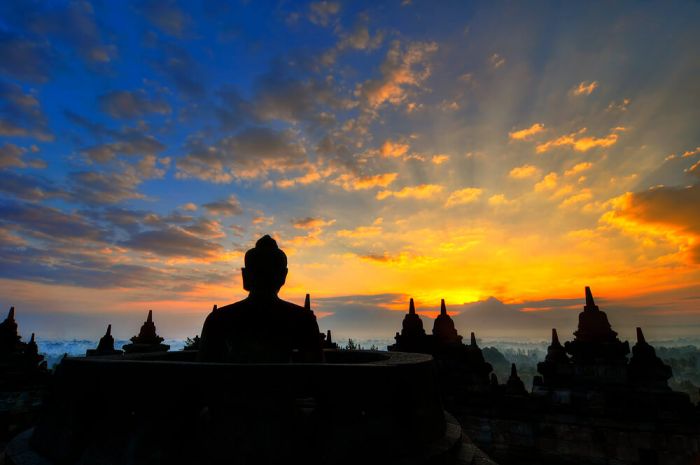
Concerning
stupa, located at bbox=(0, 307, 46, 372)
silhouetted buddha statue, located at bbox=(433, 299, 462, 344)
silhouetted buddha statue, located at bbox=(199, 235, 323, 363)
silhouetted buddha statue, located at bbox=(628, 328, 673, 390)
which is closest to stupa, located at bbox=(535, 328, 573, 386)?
silhouetted buddha statue, located at bbox=(628, 328, 673, 390)

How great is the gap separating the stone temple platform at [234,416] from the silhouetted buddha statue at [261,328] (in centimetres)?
94

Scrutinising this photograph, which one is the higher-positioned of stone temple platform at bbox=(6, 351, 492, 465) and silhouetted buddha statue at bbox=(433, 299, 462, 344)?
silhouetted buddha statue at bbox=(433, 299, 462, 344)

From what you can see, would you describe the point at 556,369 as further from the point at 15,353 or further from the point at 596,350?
the point at 15,353

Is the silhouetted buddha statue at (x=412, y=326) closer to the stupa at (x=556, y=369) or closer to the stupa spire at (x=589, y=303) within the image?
the stupa at (x=556, y=369)

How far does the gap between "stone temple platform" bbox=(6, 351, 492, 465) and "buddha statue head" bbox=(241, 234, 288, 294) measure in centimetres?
147

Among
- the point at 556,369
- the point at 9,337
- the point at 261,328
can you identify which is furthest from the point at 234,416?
the point at 9,337

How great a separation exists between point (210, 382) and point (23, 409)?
10.7m

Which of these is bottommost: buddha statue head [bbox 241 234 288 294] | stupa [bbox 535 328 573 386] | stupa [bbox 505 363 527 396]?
stupa [bbox 505 363 527 396]

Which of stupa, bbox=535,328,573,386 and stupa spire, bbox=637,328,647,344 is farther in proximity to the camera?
stupa, bbox=535,328,573,386

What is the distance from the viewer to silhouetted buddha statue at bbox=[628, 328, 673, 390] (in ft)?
30.9

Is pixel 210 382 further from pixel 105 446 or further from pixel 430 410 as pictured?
pixel 430 410

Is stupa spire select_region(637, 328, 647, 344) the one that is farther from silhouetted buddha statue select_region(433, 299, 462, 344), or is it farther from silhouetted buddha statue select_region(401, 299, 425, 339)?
silhouetted buddha statue select_region(401, 299, 425, 339)

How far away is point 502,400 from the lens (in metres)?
10.8

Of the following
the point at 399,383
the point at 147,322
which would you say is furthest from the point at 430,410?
the point at 147,322
